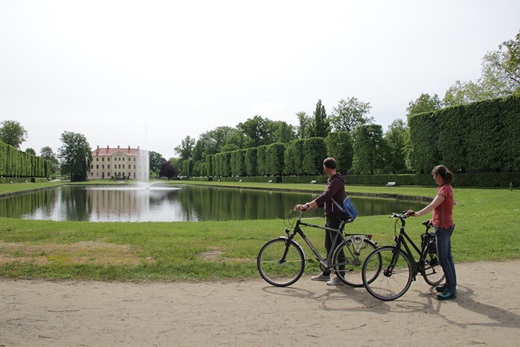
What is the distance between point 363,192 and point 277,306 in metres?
28.6

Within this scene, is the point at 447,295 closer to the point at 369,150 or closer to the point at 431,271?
the point at 431,271

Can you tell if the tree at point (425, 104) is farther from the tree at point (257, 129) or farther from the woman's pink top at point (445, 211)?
the woman's pink top at point (445, 211)

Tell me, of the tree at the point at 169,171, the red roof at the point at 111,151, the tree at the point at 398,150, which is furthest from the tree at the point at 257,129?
the red roof at the point at 111,151

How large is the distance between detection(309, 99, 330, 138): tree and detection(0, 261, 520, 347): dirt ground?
2900 inches

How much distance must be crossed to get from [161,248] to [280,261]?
3.16 metres

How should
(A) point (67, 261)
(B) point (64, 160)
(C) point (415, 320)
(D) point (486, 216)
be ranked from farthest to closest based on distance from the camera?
(B) point (64, 160) < (D) point (486, 216) < (A) point (67, 261) < (C) point (415, 320)

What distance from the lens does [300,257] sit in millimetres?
5941

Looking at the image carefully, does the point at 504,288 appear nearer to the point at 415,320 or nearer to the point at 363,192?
the point at 415,320

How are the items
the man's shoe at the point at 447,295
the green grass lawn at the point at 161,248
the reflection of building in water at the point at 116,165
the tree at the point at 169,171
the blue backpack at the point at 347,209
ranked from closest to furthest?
the man's shoe at the point at 447,295 < the blue backpack at the point at 347,209 < the green grass lawn at the point at 161,248 < the tree at the point at 169,171 < the reflection of building in water at the point at 116,165

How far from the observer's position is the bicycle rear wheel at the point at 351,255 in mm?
5805

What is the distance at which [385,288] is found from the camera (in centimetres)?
532

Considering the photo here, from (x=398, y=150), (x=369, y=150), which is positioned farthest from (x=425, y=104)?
(x=369, y=150)

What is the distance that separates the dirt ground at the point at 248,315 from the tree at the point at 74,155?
98.2 m

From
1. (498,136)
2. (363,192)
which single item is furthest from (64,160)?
(498,136)
